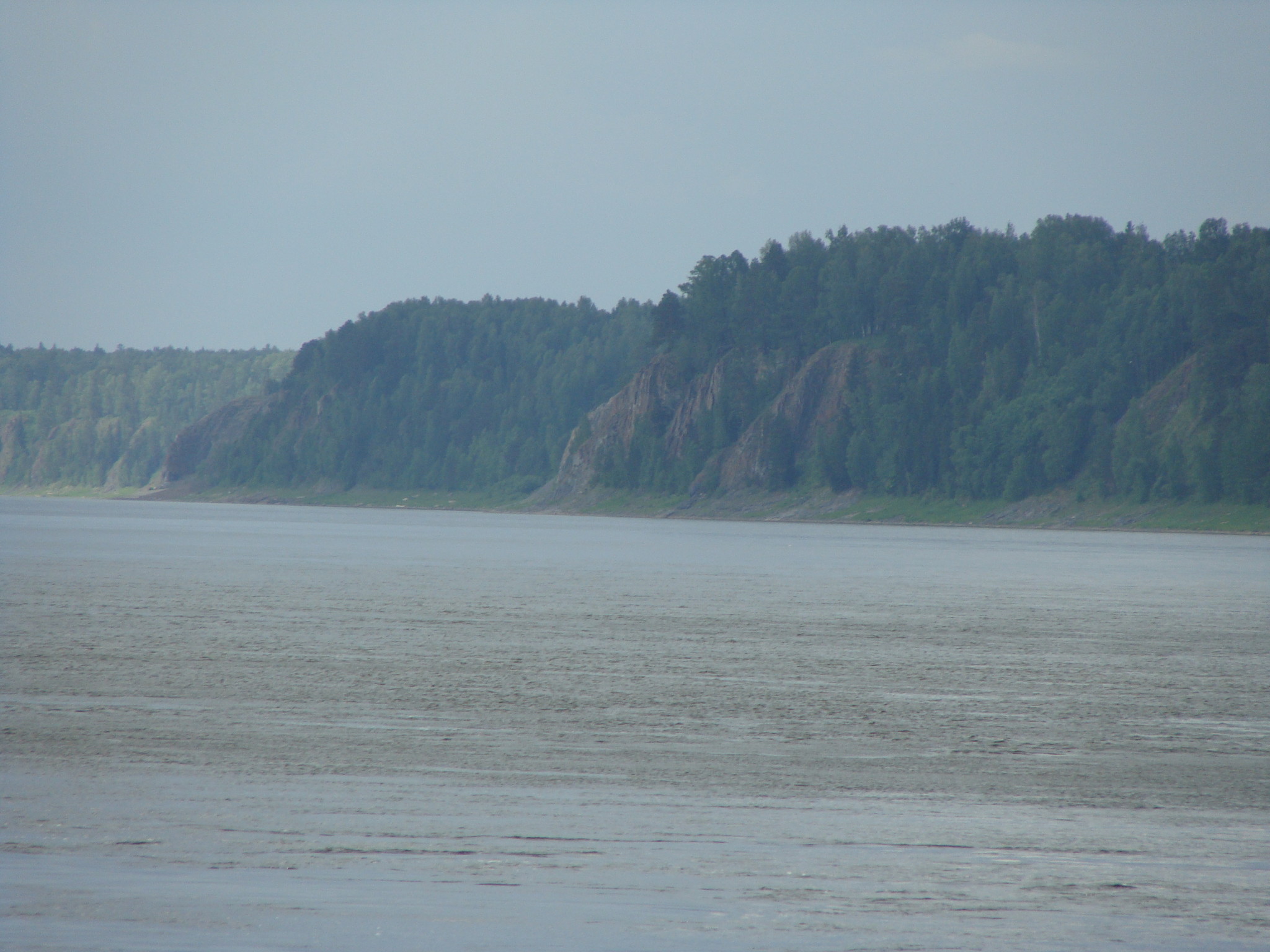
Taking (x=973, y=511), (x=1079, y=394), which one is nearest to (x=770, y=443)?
(x=973, y=511)

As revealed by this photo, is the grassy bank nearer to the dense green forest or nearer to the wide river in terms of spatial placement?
the dense green forest

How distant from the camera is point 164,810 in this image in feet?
47.9

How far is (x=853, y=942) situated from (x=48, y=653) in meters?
22.2

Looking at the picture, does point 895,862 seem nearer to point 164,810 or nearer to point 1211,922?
point 1211,922

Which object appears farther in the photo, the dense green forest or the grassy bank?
the dense green forest

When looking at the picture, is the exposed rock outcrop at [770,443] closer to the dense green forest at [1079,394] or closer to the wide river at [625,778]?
the dense green forest at [1079,394]

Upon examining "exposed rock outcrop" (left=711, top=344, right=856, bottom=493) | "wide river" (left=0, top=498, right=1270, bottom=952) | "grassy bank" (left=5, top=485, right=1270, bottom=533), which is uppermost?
"exposed rock outcrop" (left=711, top=344, right=856, bottom=493)

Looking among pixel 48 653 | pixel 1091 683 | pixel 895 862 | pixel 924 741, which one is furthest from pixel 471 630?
pixel 895 862

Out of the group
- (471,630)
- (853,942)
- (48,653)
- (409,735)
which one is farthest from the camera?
(471,630)

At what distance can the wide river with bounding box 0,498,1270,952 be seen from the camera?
11.3m

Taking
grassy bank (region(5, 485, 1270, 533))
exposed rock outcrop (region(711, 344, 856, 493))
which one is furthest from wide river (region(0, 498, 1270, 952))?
exposed rock outcrop (region(711, 344, 856, 493))

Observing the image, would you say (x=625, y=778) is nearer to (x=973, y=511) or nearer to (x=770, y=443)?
(x=973, y=511)

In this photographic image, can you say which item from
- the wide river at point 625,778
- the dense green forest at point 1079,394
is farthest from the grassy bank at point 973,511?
the wide river at point 625,778

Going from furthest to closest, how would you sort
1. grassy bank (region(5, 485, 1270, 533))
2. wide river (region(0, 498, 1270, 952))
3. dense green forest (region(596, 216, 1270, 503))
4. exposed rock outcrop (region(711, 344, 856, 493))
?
exposed rock outcrop (region(711, 344, 856, 493)) → dense green forest (region(596, 216, 1270, 503)) → grassy bank (region(5, 485, 1270, 533)) → wide river (region(0, 498, 1270, 952))
